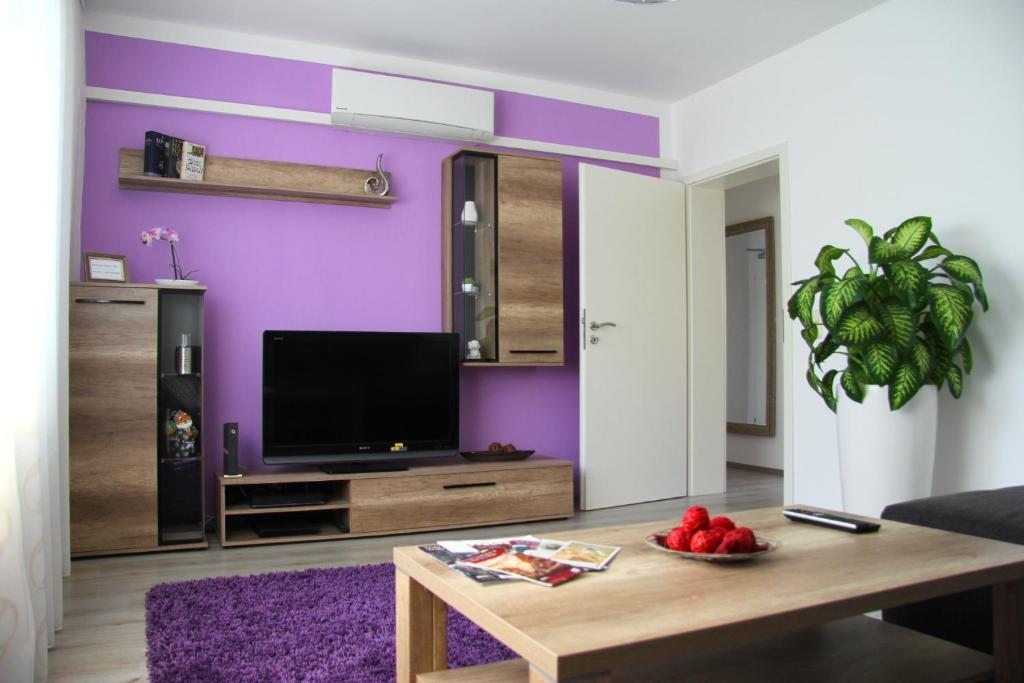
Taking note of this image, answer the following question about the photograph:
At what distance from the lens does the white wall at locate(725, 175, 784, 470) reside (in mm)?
6223

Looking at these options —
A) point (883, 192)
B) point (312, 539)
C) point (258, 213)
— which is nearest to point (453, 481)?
point (312, 539)

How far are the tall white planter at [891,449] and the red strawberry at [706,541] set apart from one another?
6.11 feet

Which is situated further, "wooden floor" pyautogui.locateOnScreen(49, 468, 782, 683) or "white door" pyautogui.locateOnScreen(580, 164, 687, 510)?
"white door" pyautogui.locateOnScreen(580, 164, 687, 510)

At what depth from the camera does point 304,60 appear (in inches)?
Result: 169

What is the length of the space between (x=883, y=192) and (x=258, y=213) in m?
3.15

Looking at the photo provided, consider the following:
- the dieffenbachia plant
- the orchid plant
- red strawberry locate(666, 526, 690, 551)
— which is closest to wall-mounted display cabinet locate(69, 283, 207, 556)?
the orchid plant

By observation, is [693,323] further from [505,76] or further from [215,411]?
[215,411]

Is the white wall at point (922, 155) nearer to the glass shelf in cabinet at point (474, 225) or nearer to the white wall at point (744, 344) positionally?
the glass shelf in cabinet at point (474, 225)

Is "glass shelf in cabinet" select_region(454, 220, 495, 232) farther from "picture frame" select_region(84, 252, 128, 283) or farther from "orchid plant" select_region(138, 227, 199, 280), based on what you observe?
"picture frame" select_region(84, 252, 128, 283)

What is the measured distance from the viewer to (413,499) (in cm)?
397

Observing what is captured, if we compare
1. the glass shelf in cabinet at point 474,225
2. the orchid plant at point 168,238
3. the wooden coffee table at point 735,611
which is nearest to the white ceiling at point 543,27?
the glass shelf in cabinet at point 474,225

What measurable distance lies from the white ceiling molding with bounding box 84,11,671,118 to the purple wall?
5 centimetres

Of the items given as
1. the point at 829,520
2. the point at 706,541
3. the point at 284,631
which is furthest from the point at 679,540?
the point at 284,631

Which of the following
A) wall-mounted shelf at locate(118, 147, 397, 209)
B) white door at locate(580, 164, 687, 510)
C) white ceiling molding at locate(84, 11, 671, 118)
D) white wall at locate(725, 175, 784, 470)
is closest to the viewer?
wall-mounted shelf at locate(118, 147, 397, 209)
